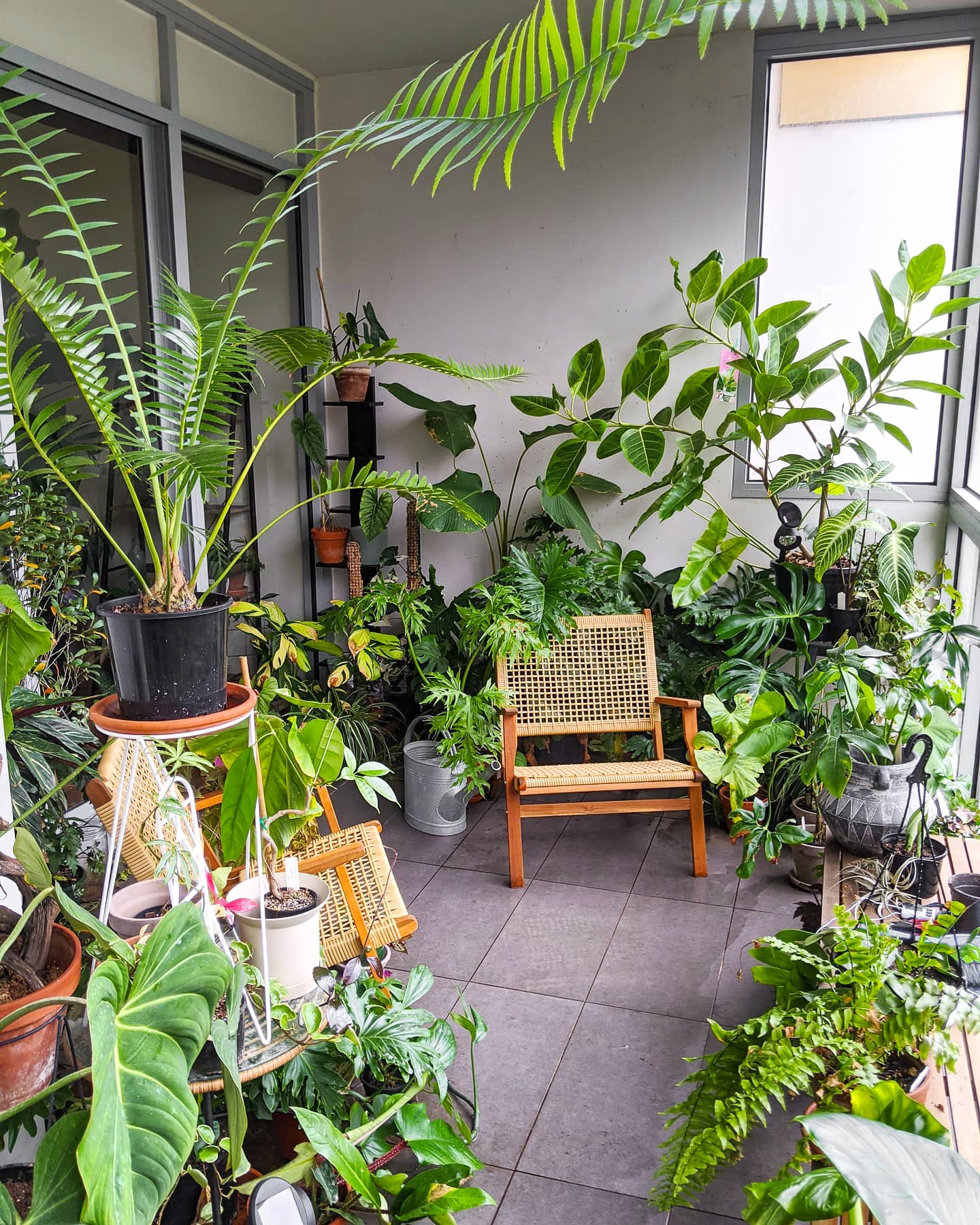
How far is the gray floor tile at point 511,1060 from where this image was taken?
7.55 ft

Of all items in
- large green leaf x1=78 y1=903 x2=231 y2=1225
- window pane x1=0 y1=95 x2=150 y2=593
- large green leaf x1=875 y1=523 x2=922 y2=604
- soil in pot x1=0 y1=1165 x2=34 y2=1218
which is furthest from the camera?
large green leaf x1=875 y1=523 x2=922 y2=604

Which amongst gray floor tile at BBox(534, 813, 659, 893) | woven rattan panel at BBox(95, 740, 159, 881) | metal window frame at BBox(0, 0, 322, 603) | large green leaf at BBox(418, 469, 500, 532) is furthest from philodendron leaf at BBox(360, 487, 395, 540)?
woven rattan panel at BBox(95, 740, 159, 881)

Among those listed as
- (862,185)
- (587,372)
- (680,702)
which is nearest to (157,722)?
(680,702)

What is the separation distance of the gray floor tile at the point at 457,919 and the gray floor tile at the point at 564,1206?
818 mm

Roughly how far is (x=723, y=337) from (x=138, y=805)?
2992 millimetres

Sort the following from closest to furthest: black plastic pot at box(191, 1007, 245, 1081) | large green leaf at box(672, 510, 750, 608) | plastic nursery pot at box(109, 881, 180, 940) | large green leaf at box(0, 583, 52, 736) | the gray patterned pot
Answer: large green leaf at box(0, 583, 52, 736) → black plastic pot at box(191, 1007, 245, 1081) → plastic nursery pot at box(109, 881, 180, 940) → the gray patterned pot → large green leaf at box(672, 510, 750, 608)

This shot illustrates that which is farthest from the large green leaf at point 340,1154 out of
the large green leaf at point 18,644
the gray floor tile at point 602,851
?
the gray floor tile at point 602,851

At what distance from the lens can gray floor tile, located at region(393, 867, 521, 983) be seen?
3.02 metres

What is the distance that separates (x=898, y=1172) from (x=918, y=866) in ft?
5.07

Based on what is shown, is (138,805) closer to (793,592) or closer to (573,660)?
(573,660)

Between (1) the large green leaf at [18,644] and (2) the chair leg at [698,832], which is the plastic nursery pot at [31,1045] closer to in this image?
(1) the large green leaf at [18,644]

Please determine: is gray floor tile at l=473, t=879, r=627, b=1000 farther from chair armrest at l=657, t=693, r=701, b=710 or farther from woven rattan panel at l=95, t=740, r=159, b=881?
woven rattan panel at l=95, t=740, r=159, b=881

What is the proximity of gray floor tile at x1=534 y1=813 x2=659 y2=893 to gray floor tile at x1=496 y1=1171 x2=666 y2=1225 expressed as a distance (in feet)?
4.61

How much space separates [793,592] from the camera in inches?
144
